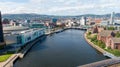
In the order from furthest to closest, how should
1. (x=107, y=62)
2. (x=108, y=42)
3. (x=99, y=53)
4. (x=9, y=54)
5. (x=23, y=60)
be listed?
(x=108, y=42) < (x=99, y=53) < (x=9, y=54) < (x=23, y=60) < (x=107, y=62)

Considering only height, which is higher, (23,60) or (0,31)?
(0,31)

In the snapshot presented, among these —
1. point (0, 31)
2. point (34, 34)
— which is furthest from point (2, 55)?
point (34, 34)

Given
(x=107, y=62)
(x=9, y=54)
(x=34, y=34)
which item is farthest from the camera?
(x=34, y=34)

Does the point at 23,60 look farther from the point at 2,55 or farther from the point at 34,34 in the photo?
the point at 34,34

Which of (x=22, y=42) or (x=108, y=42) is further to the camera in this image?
(x=22, y=42)

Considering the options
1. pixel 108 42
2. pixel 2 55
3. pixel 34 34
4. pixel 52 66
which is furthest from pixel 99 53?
pixel 34 34

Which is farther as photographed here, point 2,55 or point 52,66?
point 2,55

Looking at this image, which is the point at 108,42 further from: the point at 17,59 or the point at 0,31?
the point at 0,31

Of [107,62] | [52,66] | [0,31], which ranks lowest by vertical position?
[52,66]

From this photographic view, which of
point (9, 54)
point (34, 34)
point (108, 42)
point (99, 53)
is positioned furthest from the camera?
point (34, 34)
